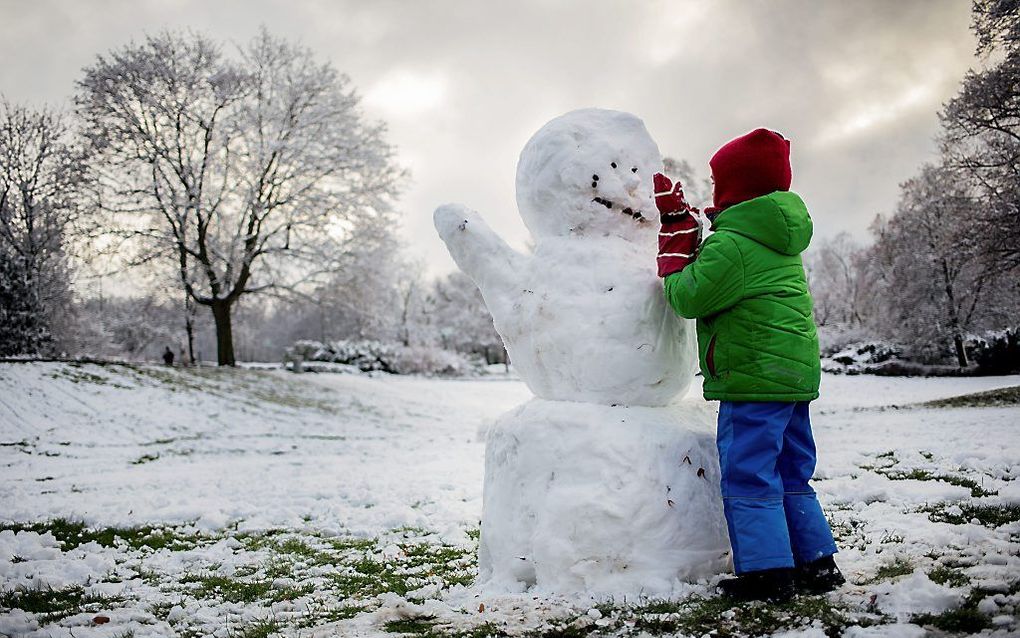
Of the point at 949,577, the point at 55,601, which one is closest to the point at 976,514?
the point at 949,577

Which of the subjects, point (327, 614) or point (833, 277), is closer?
point (327, 614)

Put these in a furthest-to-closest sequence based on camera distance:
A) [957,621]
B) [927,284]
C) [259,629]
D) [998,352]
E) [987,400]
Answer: [927,284] < [998,352] < [987,400] < [259,629] < [957,621]

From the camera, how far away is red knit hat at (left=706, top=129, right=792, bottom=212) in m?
2.79

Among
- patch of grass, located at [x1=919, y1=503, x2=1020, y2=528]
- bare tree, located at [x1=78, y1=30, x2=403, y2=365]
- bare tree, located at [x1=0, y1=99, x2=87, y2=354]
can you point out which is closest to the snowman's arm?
patch of grass, located at [x1=919, y1=503, x2=1020, y2=528]

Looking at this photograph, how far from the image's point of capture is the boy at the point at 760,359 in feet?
8.34

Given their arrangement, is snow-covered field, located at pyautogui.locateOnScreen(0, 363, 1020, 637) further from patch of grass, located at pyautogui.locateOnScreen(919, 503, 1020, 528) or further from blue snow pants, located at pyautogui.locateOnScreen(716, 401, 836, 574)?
blue snow pants, located at pyautogui.locateOnScreen(716, 401, 836, 574)

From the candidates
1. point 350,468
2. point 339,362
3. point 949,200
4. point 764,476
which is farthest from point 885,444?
point 339,362

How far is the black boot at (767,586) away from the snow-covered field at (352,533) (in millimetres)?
74

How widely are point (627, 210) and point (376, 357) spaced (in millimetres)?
23680

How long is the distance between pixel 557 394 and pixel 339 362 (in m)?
23.5

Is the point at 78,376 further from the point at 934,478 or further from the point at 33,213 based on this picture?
the point at 934,478

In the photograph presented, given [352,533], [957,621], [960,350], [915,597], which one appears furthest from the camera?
[960,350]

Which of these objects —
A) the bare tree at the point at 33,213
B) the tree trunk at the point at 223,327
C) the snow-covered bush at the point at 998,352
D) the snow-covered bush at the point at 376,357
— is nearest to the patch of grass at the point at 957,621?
the bare tree at the point at 33,213

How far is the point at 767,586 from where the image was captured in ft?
8.11
